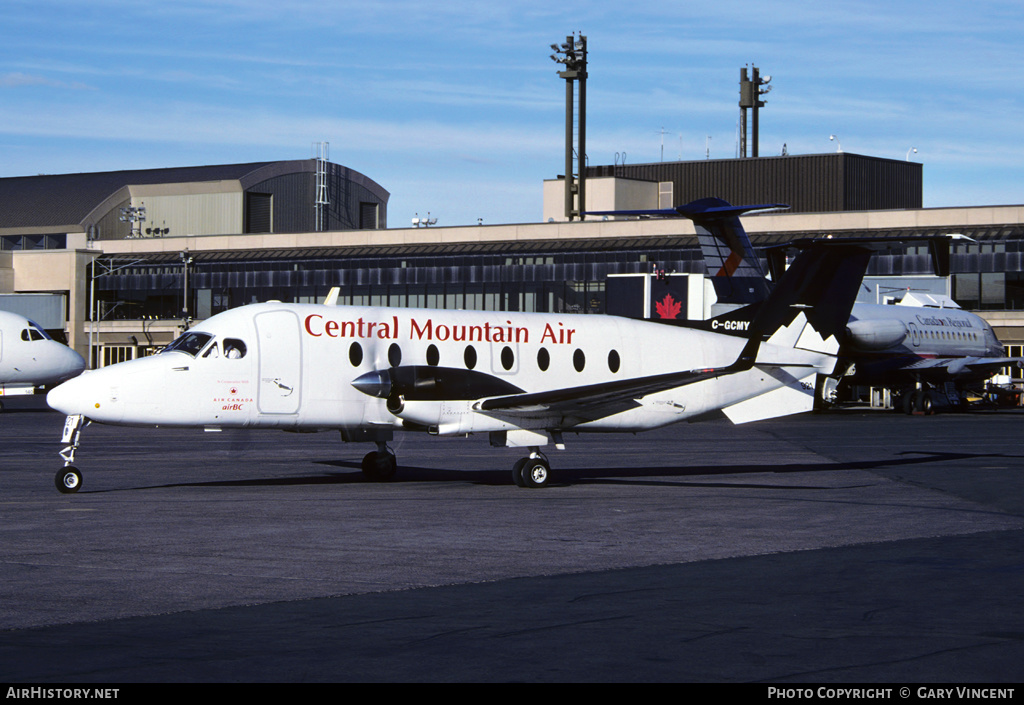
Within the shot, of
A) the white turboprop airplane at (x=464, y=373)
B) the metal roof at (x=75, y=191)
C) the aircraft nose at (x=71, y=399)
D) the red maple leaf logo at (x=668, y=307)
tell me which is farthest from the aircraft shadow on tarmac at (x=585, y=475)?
the metal roof at (x=75, y=191)

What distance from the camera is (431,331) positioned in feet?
75.3

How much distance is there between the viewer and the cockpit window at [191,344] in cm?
2136

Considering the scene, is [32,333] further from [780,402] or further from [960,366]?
[960,366]

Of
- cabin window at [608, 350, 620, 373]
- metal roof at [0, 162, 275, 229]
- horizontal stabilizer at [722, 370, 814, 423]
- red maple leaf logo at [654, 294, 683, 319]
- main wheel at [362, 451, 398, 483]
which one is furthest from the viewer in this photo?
metal roof at [0, 162, 275, 229]

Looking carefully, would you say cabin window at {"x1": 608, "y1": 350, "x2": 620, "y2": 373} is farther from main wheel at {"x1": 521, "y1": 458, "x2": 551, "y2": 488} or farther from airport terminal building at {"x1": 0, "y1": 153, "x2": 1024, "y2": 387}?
airport terminal building at {"x1": 0, "y1": 153, "x2": 1024, "y2": 387}

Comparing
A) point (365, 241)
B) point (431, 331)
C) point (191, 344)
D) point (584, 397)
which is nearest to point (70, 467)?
point (191, 344)

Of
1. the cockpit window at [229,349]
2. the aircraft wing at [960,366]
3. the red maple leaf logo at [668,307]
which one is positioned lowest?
the aircraft wing at [960,366]

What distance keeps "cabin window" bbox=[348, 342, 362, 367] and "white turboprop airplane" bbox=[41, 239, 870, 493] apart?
2 centimetres

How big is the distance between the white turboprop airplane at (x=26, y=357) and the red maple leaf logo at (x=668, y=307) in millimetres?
32329

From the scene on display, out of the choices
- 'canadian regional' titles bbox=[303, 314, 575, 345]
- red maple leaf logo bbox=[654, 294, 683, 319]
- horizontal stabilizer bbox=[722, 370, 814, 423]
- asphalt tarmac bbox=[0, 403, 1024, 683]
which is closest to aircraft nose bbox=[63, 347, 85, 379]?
asphalt tarmac bbox=[0, 403, 1024, 683]

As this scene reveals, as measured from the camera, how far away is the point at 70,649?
9.05 metres

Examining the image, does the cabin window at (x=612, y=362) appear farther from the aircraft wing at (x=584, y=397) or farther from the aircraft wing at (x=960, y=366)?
the aircraft wing at (x=960, y=366)

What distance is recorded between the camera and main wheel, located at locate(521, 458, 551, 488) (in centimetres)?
2259

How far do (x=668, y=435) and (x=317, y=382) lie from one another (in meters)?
22.1
